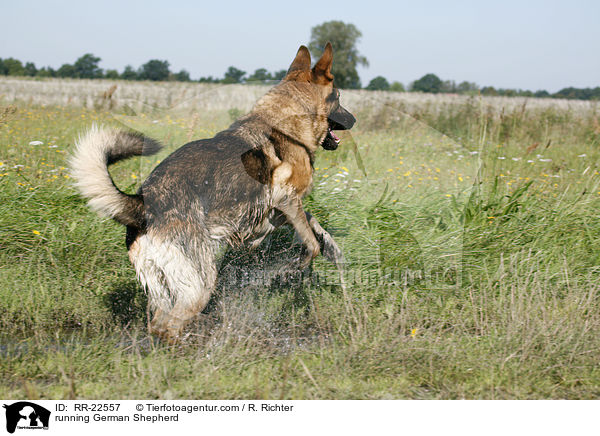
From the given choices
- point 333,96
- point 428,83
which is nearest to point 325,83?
point 333,96

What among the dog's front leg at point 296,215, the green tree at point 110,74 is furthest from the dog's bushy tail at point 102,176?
the green tree at point 110,74

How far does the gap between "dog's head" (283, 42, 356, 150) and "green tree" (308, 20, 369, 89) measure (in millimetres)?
933

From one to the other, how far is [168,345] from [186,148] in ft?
4.76

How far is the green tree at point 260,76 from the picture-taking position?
13.3ft

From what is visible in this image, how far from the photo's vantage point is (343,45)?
654cm

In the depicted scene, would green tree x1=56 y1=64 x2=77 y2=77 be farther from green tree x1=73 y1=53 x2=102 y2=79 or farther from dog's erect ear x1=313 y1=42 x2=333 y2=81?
dog's erect ear x1=313 y1=42 x2=333 y2=81

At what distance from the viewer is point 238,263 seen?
4.02m

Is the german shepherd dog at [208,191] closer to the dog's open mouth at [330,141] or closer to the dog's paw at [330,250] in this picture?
the dog's paw at [330,250]

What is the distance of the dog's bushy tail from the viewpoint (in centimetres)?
297

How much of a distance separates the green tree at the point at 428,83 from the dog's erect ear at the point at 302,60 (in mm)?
3842

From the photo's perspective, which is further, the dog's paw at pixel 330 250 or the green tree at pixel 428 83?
the green tree at pixel 428 83

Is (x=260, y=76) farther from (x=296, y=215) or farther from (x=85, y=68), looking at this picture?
(x=85, y=68)

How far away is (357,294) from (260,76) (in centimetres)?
214
